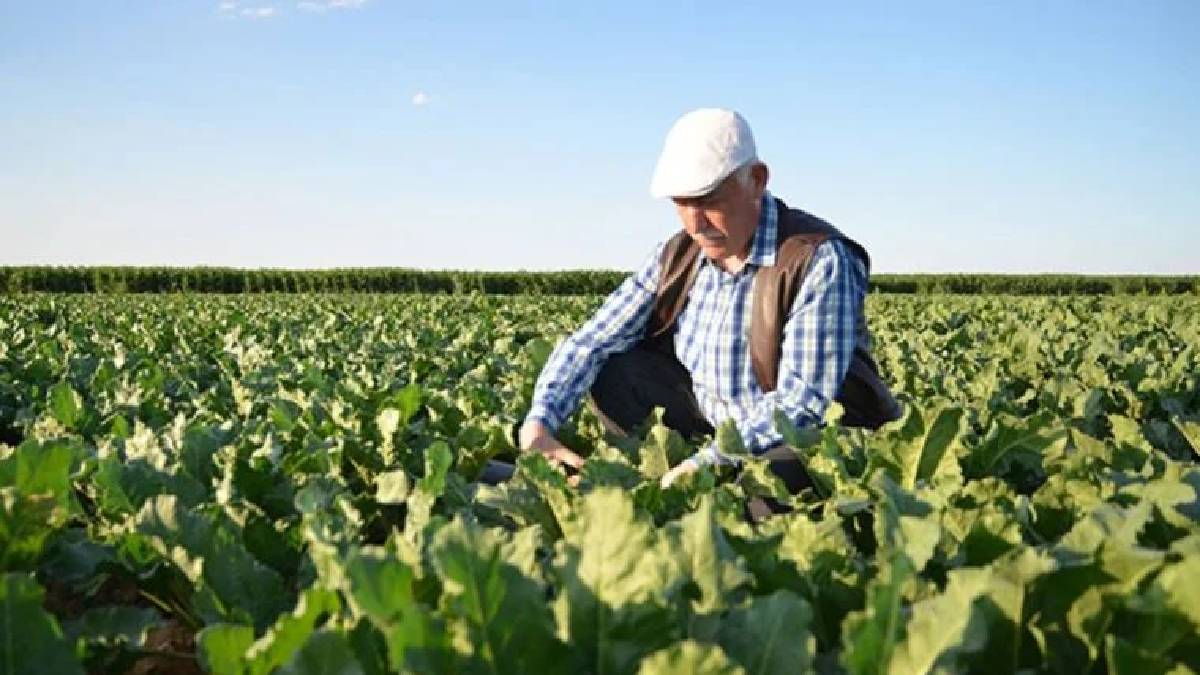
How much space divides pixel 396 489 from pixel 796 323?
1.87 metres

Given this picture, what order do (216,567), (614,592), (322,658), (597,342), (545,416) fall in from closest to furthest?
(322,658) < (614,592) < (216,567) < (545,416) < (597,342)

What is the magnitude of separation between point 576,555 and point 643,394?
132 inches

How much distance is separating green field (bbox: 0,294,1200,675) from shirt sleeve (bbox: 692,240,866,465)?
0.56 meters

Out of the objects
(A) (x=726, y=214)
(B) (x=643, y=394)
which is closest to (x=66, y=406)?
(B) (x=643, y=394)

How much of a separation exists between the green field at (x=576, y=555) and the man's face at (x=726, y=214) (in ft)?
2.71

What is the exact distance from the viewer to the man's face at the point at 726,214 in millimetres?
4027

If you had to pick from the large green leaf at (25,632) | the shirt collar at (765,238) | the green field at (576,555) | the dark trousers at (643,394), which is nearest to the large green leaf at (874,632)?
the green field at (576,555)

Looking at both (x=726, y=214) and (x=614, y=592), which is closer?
(x=614, y=592)

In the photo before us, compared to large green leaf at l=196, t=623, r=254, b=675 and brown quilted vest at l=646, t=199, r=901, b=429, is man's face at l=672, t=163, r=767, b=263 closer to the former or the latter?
brown quilted vest at l=646, t=199, r=901, b=429

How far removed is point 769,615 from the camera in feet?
4.75

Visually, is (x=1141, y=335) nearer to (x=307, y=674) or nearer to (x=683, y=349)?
(x=683, y=349)

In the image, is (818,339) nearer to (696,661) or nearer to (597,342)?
(597,342)

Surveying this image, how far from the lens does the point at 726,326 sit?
4.54 meters

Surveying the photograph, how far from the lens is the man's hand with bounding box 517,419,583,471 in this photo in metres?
3.98
